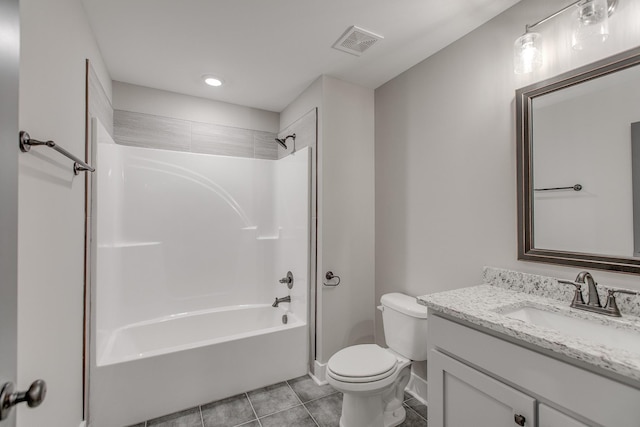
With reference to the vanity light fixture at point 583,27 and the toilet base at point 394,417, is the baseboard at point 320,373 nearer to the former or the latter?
the toilet base at point 394,417

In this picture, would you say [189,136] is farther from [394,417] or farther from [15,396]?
[394,417]

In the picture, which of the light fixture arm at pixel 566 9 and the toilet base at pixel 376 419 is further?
the toilet base at pixel 376 419

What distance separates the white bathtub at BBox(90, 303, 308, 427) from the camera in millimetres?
1844

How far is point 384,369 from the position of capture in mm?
1666

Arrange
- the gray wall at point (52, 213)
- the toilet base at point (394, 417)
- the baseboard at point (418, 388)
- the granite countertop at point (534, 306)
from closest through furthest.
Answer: the granite countertop at point (534, 306), the gray wall at point (52, 213), the toilet base at point (394, 417), the baseboard at point (418, 388)

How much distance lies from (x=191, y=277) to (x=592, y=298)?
2.81 meters

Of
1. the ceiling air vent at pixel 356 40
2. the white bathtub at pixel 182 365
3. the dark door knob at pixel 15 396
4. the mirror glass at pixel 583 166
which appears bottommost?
the white bathtub at pixel 182 365

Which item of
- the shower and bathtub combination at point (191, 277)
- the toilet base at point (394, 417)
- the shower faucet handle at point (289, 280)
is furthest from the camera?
the shower faucet handle at point (289, 280)

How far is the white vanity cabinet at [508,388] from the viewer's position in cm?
84

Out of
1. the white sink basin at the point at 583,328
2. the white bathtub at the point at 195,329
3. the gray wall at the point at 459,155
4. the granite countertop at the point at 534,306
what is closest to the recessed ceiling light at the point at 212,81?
the gray wall at the point at 459,155

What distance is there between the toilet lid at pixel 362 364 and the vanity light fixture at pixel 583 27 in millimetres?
1713

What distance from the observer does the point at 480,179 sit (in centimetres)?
175

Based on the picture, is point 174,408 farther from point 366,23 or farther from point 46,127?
point 366,23

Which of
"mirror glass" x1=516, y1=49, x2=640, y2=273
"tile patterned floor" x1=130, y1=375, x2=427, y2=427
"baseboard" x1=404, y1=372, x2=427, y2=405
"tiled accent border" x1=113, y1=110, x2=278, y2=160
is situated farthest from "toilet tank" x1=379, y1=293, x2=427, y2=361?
"tiled accent border" x1=113, y1=110, x2=278, y2=160
